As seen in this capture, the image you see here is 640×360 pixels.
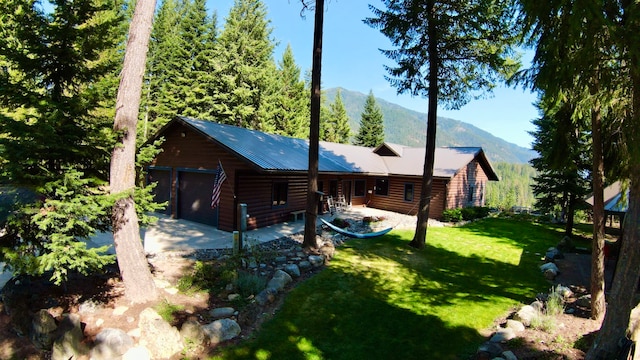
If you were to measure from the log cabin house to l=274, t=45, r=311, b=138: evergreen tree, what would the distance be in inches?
509

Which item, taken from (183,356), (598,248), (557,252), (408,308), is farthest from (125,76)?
(557,252)

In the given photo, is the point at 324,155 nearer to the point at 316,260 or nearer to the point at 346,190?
the point at 346,190

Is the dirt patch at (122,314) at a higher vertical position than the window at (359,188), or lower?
lower

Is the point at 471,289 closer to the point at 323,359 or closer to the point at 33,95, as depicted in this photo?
the point at 323,359

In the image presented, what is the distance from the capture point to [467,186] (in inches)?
829

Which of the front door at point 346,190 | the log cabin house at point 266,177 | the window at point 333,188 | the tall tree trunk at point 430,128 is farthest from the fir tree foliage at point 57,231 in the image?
the front door at point 346,190

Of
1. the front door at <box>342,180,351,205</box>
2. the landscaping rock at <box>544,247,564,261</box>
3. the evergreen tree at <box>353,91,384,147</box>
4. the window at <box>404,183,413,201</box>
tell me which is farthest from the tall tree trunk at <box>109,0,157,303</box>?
the evergreen tree at <box>353,91,384,147</box>

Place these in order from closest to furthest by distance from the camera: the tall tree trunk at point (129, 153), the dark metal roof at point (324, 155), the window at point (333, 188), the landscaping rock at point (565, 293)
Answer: the tall tree trunk at point (129, 153) → the landscaping rock at point (565, 293) → the dark metal roof at point (324, 155) → the window at point (333, 188)

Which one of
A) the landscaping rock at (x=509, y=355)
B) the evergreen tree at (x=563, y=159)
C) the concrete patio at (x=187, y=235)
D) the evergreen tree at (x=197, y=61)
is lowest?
the landscaping rock at (x=509, y=355)

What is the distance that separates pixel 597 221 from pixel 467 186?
15.4 m

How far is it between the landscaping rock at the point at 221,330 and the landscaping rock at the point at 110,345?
43.5 inches

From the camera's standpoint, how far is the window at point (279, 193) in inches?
542

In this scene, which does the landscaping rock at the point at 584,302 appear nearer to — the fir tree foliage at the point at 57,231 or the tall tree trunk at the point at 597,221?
the tall tree trunk at the point at 597,221

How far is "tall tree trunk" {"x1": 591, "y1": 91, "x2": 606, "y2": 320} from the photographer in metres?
5.97
